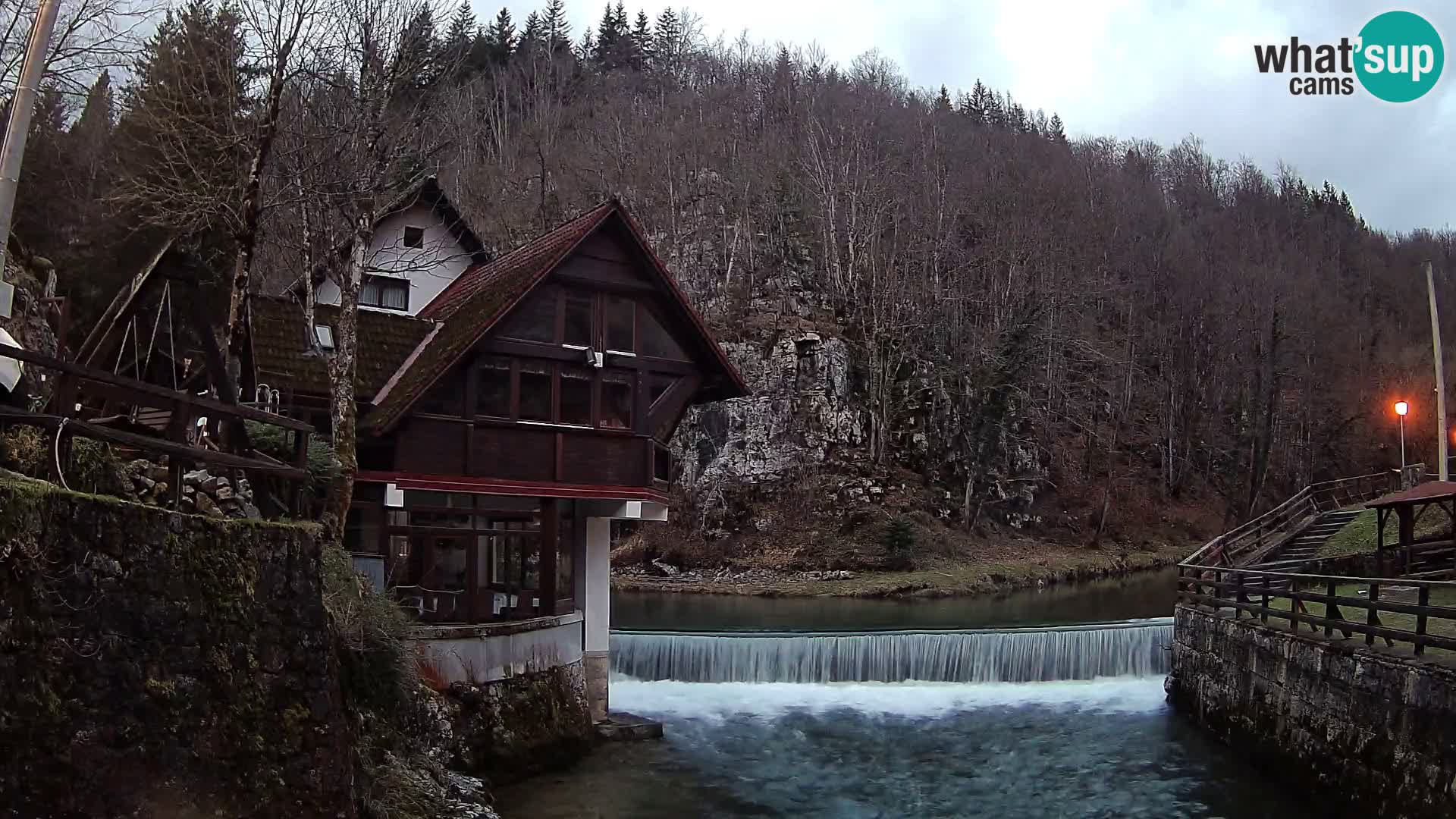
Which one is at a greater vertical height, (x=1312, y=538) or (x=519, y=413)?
Result: (x=519, y=413)

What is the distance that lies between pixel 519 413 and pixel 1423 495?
1932 cm

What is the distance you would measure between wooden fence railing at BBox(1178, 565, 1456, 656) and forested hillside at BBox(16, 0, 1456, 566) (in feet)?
69.0

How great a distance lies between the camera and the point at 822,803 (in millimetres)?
16609

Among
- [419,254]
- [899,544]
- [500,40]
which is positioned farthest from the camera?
[500,40]

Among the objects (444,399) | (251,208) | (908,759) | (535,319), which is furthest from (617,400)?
(908,759)

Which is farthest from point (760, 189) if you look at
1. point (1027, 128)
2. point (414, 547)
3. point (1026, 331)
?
point (414, 547)

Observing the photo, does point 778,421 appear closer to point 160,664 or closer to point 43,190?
point 43,190

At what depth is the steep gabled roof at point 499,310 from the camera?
1838cm

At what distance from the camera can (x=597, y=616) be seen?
2075cm

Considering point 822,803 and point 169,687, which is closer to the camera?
point 169,687

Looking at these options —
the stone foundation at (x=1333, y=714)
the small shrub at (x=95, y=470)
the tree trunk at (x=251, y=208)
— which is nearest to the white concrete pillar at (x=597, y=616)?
the tree trunk at (x=251, y=208)

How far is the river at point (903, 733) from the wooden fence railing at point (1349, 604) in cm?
258

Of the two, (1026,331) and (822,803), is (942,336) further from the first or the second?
(822,803)

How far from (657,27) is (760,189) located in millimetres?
47088
